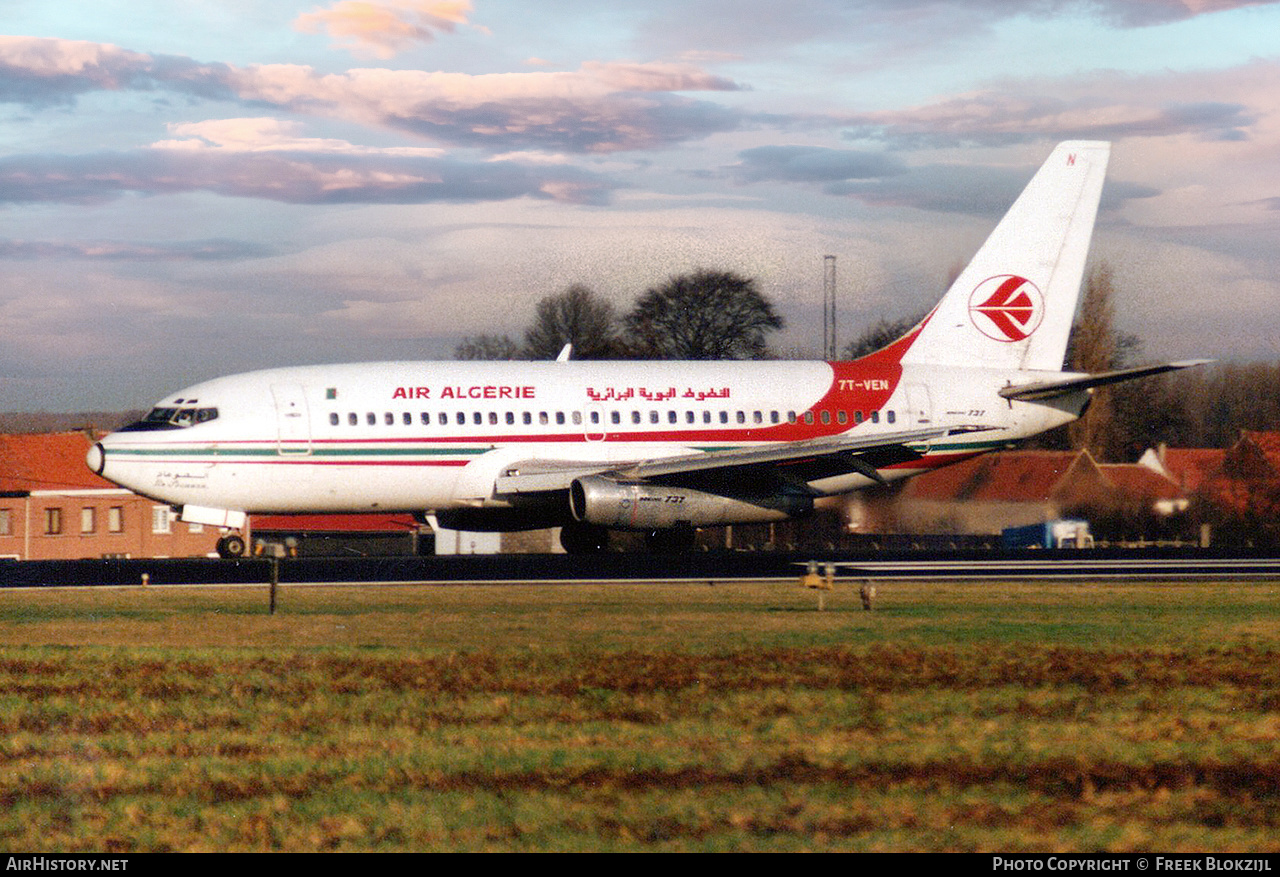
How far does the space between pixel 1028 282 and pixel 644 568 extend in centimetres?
1354

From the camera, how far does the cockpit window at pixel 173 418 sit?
→ 29.4 m

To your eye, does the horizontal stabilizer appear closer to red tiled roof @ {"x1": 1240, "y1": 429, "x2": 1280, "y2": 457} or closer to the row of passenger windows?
the row of passenger windows

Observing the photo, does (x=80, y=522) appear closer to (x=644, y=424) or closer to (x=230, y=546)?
(x=230, y=546)

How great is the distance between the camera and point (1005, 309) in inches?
1393

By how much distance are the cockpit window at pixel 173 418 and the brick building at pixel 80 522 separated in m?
26.8

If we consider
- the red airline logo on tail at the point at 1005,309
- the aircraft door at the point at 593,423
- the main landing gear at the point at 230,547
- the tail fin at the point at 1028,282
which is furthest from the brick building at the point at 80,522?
the red airline logo on tail at the point at 1005,309

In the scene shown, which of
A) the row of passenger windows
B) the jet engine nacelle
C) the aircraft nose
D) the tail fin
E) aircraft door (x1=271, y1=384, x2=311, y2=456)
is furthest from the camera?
the tail fin

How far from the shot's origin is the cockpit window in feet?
96.3

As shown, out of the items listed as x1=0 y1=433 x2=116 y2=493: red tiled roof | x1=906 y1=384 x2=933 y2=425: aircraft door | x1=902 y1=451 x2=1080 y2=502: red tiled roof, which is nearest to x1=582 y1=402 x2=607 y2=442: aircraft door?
x1=906 y1=384 x2=933 y2=425: aircraft door

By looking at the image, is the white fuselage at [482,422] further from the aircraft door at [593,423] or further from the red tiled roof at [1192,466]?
the red tiled roof at [1192,466]

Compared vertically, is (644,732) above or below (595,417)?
A: below

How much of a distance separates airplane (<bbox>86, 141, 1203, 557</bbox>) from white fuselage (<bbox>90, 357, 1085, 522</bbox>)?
Result: 0.04m

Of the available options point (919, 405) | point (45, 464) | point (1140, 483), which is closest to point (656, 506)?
point (919, 405)
